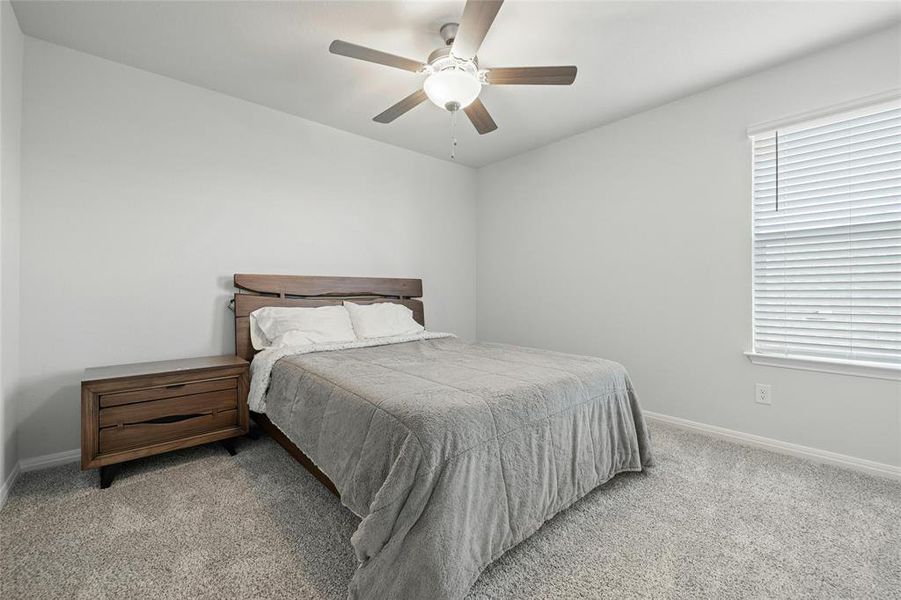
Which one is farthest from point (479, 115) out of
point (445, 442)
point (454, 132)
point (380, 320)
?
point (445, 442)

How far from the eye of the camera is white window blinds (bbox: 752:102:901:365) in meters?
2.18

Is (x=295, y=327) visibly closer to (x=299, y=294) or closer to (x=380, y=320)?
(x=299, y=294)

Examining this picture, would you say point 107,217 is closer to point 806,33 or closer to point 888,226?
point 806,33

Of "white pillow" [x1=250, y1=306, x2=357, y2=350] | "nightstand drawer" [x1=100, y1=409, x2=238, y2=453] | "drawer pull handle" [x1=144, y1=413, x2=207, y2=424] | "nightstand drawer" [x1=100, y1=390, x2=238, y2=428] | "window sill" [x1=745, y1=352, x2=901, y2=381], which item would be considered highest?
"white pillow" [x1=250, y1=306, x2=357, y2=350]

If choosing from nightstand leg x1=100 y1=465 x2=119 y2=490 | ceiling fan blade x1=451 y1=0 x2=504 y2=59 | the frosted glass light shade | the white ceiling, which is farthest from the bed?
the white ceiling

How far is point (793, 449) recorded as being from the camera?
8.09 feet

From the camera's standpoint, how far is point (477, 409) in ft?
4.81

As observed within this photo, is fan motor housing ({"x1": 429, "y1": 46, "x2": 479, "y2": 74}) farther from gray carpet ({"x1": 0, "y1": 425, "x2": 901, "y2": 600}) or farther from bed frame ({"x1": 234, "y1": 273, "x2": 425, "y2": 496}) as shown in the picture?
gray carpet ({"x1": 0, "y1": 425, "x2": 901, "y2": 600})

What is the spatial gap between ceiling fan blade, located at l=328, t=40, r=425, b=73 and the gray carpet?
2.19 meters

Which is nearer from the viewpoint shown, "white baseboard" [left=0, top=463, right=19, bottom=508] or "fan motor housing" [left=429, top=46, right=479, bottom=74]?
"white baseboard" [left=0, top=463, right=19, bottom=508]

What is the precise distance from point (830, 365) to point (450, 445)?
8.17 feet

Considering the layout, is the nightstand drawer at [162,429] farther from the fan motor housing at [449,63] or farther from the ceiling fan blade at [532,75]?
the ceiling fan blade at [532,75]

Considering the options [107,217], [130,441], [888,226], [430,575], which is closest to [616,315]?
[888,226]

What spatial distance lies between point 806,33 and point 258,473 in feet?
13.0
